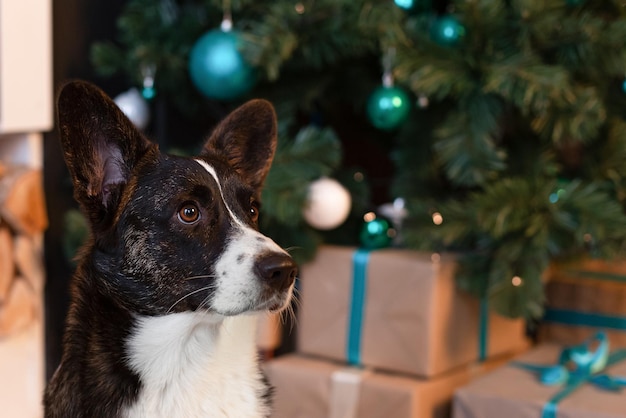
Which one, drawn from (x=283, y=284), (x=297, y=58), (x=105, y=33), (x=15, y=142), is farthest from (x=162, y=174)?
(x=105, y=33)

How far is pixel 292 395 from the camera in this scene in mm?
2254

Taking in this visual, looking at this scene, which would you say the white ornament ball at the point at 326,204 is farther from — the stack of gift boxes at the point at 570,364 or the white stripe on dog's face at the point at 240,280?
the white stripe on dog's face at the point at 240,280

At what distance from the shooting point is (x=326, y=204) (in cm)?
216

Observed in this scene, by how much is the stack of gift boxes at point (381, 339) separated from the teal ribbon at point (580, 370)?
0.19 metres

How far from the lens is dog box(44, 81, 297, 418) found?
140 centimetres

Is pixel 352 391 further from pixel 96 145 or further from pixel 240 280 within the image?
pixel 96 145

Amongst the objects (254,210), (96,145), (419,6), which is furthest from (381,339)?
(96,145)

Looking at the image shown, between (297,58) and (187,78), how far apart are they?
358 mm

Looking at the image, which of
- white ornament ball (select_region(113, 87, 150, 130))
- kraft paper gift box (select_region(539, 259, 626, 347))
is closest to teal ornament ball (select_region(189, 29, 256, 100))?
white ornament ball (select_region(113, 87, 150, 130))

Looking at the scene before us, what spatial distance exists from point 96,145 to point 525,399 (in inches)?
44.1

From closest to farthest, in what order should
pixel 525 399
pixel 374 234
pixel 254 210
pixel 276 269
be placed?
pixel 276 269 → pixel 254 210 → pixel 525 399 → pixel 374 234

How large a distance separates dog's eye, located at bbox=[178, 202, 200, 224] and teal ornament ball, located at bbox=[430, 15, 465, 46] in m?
0.90

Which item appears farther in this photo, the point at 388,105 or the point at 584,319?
the point at 584,319

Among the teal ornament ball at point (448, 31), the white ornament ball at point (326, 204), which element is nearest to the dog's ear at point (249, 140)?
the white ornament ball at point (326, 204)
